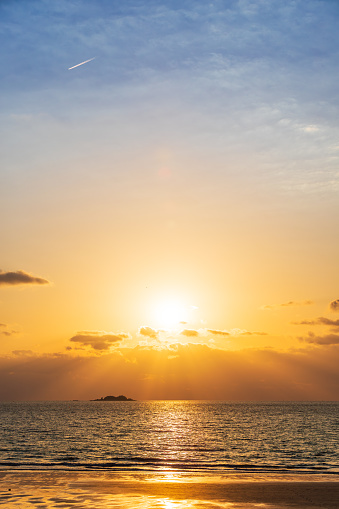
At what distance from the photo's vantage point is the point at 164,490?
3534 centimetres

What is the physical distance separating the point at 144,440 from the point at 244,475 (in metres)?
51.0

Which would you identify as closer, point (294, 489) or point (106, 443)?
point (294, 489)

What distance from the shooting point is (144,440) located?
9144 cm

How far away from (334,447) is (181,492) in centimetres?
5411

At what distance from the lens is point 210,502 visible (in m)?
31.5

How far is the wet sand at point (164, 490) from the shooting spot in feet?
101

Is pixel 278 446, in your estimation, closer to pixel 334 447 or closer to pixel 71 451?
pixel 334 447

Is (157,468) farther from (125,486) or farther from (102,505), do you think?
(102,505)

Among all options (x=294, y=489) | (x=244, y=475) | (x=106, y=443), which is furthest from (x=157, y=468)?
(x=106, y=443)

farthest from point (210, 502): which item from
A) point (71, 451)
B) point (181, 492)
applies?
point (71, 451)

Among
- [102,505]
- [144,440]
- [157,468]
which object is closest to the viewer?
[102,505]

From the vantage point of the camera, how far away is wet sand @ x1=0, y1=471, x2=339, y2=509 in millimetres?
30781

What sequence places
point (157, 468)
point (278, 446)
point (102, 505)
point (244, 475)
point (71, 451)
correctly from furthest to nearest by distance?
point (278, 446) < point (71, 451) < point (157, 468) < point (244, 475) < point (102, 505)

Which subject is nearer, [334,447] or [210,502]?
[210,502]
